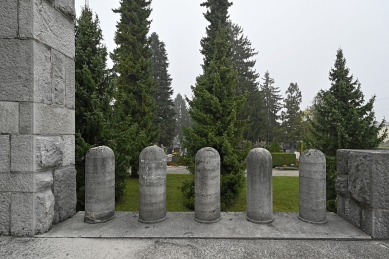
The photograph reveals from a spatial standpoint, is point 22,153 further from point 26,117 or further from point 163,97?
point 163,97

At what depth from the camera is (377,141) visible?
7.31 meters

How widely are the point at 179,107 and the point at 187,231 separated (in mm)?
76606

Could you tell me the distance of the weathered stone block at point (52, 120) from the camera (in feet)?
8.18

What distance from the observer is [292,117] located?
37781 mm

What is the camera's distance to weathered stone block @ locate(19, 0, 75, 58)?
2465 millimetres

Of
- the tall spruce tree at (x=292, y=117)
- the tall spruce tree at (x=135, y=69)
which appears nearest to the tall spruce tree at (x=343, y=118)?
the tall spruce tree at (x=135, y=69)

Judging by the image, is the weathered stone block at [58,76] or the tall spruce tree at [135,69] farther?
the tall spruce tree at [135,69]

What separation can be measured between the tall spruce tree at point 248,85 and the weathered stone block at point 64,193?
2313 centimetres

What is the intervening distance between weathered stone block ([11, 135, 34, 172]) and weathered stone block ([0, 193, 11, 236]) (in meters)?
0.32

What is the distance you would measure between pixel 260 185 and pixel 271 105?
1605 inches

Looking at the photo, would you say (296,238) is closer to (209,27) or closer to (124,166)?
(124,166)

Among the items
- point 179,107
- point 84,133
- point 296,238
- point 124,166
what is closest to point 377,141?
point 296,238

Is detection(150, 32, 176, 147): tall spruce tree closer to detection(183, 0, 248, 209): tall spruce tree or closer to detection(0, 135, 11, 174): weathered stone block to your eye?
detection(183, 0, 248, 209): tall spruce tree

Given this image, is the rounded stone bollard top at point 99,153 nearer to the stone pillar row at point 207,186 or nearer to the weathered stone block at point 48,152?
the stone pillar row at point 207,186
